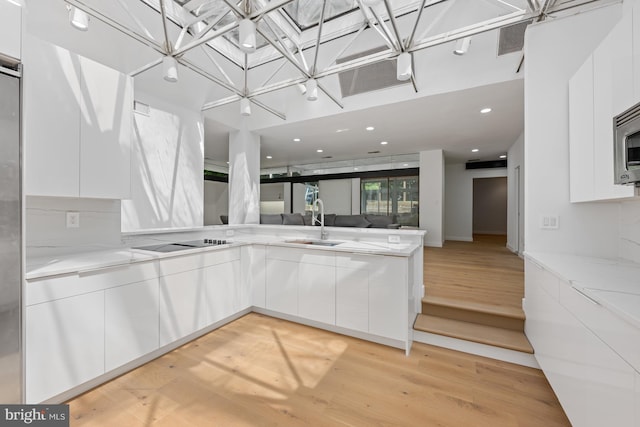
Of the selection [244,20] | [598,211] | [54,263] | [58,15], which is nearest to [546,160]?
[598,211]

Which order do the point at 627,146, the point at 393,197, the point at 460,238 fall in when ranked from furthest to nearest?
the point at 460,238
the point at 393,197
the point at 627,146

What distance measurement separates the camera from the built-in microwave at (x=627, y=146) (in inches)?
47.1

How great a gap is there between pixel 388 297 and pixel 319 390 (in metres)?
0.90

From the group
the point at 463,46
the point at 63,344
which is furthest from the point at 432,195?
the point at 63,344

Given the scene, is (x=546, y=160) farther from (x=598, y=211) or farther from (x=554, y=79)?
(x=554, y=79)

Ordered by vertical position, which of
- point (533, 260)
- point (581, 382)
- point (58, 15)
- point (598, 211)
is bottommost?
point (581, 382)

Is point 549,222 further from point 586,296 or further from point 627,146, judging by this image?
point 586,296

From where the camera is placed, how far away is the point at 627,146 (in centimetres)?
126

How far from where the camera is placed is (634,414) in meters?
0.83

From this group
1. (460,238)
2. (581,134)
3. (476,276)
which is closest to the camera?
(581,134)

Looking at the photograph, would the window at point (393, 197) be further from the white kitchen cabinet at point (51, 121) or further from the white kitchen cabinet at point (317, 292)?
the white kitchen cabinet at point (51, 121)

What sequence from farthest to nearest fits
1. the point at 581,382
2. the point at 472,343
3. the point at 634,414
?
the point at 472,343 < the point at 581,382 < the point at 634,414

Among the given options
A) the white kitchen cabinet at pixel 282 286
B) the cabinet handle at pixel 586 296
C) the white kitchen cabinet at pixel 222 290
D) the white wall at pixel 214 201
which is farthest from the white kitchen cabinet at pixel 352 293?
the white wall at pixel 214 201

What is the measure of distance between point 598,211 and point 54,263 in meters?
3.89
